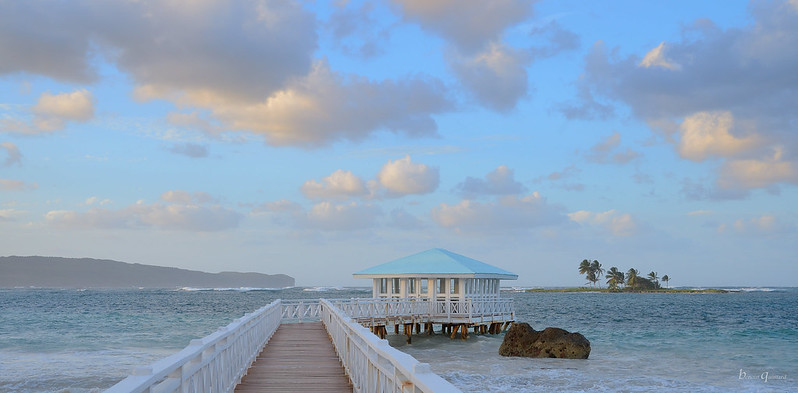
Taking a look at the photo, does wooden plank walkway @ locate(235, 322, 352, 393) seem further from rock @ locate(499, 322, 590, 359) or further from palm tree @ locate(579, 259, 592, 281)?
palm tree @ locate(579, 259, 592, 281)

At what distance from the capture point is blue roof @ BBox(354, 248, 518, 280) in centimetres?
3553

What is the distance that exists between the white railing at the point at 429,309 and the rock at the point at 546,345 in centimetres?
558

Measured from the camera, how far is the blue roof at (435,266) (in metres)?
35.5

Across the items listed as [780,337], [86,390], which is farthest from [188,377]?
[780,337]

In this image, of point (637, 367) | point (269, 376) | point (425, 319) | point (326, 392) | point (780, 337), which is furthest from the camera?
point (780, 337)

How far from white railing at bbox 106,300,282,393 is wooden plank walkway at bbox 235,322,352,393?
10.4 inches

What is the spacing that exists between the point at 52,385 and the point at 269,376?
474 inches

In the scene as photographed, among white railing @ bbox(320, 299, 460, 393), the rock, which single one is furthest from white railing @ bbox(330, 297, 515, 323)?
white railing @ bbox(320, 299, 460, 393)

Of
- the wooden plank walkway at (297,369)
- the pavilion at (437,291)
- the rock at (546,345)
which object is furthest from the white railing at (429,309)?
the wooden plank walkway at (297,369)

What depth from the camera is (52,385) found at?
66.4ft

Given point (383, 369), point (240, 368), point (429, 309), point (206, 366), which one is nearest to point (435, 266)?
point (429, 309)

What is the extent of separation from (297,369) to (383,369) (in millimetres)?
6292

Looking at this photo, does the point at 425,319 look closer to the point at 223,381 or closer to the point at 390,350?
the point at 223,381

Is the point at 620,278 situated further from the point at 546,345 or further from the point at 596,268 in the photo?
the point at 546,345
